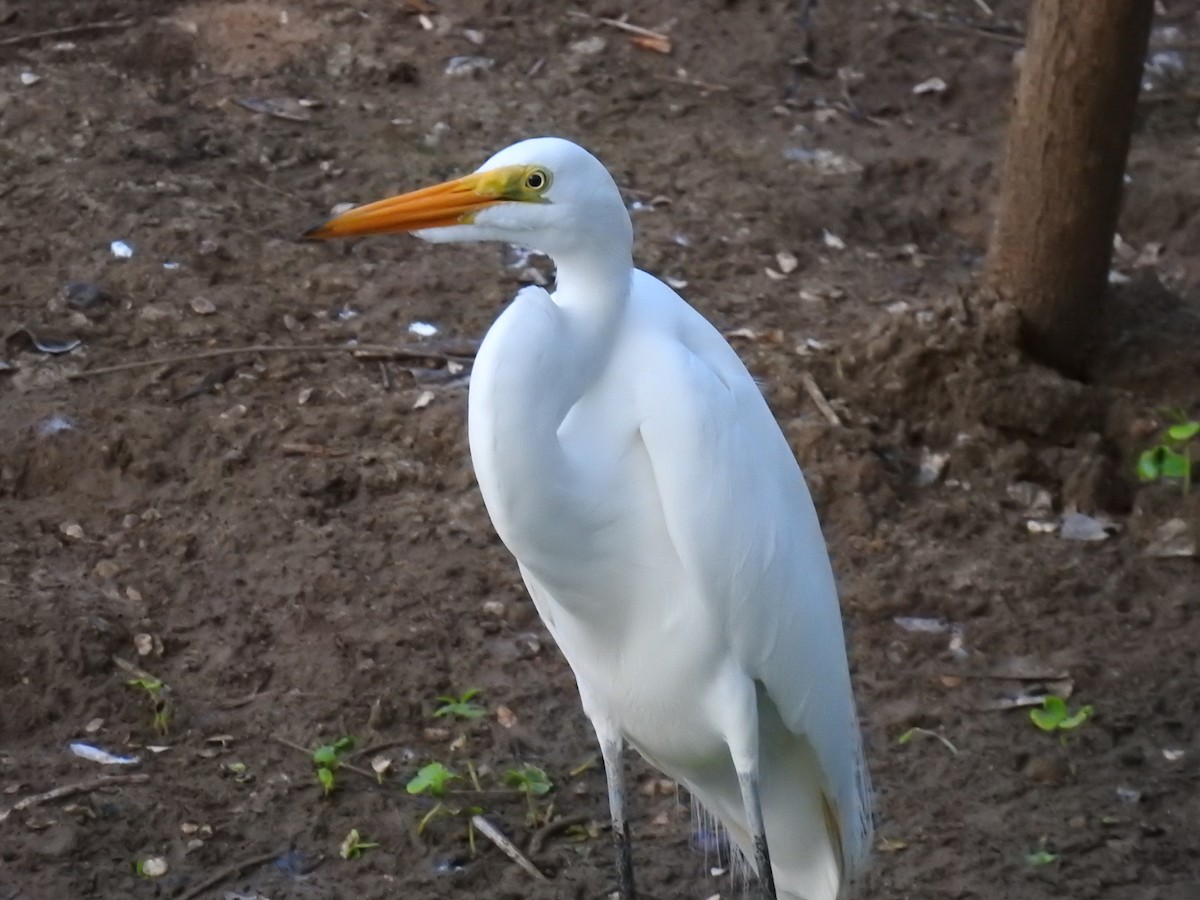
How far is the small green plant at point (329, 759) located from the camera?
9.31 ft

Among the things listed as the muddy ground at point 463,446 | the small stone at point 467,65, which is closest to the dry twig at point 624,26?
the muddy ground at point 463,446

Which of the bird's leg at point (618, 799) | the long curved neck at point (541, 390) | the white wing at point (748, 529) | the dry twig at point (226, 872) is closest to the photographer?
the long curved neck at point (541, 390)

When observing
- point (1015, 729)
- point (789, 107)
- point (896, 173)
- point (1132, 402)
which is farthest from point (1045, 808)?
point (789, 107)

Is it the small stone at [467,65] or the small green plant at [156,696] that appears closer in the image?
the small green plant at [156,696]

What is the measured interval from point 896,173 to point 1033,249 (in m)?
1.24

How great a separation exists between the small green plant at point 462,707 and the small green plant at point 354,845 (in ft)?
1.09

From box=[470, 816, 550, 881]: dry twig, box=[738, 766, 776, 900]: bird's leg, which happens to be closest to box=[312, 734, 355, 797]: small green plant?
box=[470, 816, 550, 881]: dry twig

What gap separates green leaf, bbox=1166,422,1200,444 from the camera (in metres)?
3.51

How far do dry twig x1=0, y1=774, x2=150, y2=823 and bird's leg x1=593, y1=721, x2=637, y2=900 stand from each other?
93 centimetres

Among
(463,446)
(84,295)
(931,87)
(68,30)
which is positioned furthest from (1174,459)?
(68,30)

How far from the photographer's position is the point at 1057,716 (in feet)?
9.86

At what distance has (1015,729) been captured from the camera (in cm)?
305

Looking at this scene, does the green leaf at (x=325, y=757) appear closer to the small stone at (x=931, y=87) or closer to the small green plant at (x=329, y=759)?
the small green plant at (x=329, y=759)

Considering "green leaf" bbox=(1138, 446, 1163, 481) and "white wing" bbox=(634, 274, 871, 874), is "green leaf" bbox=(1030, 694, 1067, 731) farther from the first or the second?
"green leaf" bbox=(1138, 446, 1163, 481)
